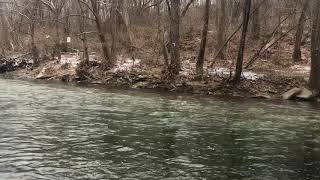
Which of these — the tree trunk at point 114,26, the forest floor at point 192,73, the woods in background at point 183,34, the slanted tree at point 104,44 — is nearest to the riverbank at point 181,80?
the forest floor at point 192,73

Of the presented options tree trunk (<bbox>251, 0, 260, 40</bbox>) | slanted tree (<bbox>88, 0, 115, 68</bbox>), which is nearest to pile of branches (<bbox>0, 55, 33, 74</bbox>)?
slanted tree (<bbox>88, 0, 115, 68</bbox>)

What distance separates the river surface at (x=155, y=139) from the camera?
1088cm

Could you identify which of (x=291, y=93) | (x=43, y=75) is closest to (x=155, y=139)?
(x=291, y=93)

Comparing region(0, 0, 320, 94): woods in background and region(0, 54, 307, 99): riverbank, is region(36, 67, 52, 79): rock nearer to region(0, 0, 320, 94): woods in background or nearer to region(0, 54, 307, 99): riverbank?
region(0, 54, 307, 99): riverbank

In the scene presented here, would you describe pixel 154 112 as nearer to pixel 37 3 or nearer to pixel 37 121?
pixel 37 121

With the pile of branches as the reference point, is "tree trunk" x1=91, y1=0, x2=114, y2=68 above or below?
above

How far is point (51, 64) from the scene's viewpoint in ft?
131

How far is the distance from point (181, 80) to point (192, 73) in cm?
130

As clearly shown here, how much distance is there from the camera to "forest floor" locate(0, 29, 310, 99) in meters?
28.0

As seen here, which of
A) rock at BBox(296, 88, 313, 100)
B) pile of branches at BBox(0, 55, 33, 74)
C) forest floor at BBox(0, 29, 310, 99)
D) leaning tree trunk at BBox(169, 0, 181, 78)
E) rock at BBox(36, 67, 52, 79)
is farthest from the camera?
pile of branches at BBox(0, 55, 33, 74)

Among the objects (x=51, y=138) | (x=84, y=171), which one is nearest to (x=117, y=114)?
(x=51, y=138)

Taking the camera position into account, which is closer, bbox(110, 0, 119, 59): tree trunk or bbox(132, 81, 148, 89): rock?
bbox(132, 81, 148, 89): rock

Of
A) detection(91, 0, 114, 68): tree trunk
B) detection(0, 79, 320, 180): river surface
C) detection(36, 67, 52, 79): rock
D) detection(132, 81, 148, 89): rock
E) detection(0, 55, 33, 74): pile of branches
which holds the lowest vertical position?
detection(0, 79, 320, 180): river surface

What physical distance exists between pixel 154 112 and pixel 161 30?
17.5 metres
